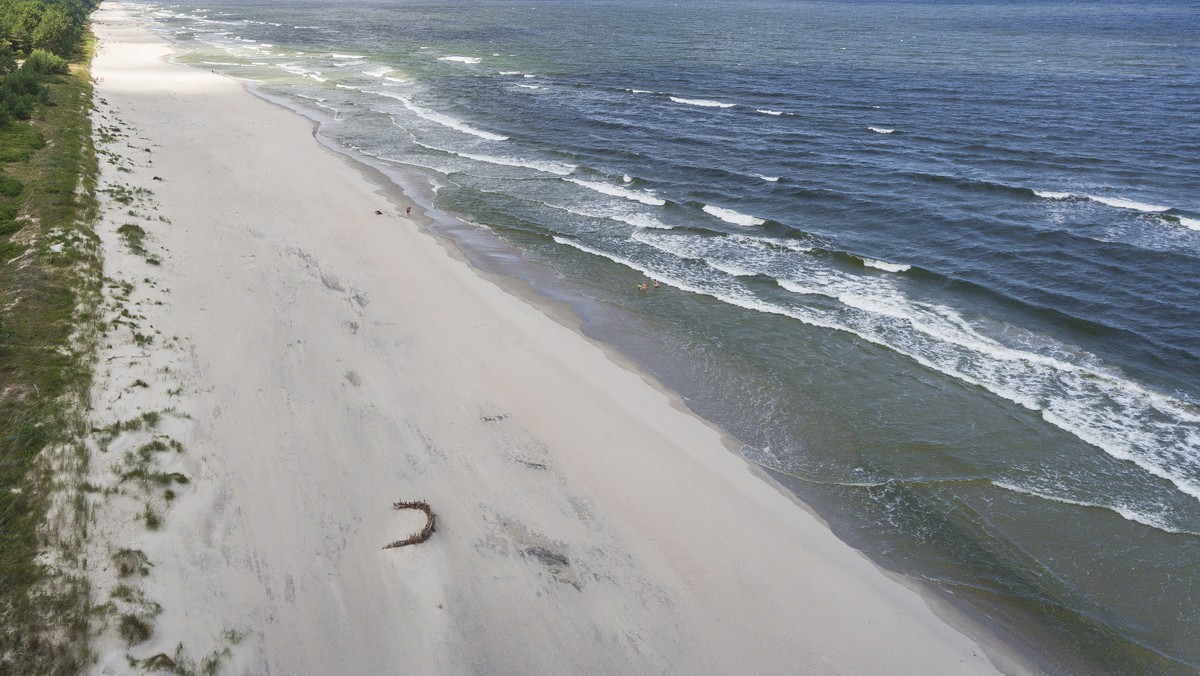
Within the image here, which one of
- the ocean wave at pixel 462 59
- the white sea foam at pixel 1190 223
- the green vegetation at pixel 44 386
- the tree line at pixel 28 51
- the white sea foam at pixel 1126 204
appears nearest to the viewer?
the green vegetation at pixel 44 386

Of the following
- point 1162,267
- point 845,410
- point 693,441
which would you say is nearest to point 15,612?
point 693,441

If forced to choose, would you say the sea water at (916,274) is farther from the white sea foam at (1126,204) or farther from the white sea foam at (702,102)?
the white sea foam at (702,102)

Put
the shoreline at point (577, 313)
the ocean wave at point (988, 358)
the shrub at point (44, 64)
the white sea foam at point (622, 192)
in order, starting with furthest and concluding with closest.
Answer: the shrub at point (44, 64) < the white sea foam at point (622, 192) < the ocean wave at point (988, 358) < the shoreline at point (577, 313)

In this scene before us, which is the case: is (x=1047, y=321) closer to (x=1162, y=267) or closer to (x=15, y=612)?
(x=1162, y=267)

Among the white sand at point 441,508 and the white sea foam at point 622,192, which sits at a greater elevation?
the white sea foam at point 622,192

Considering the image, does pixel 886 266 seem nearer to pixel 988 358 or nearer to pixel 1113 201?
pixel 988 358

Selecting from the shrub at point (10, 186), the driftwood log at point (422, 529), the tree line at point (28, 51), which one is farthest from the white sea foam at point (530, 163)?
the driftwood log at point (422, 529)

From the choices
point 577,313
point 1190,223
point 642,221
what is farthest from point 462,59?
point 1190,223
